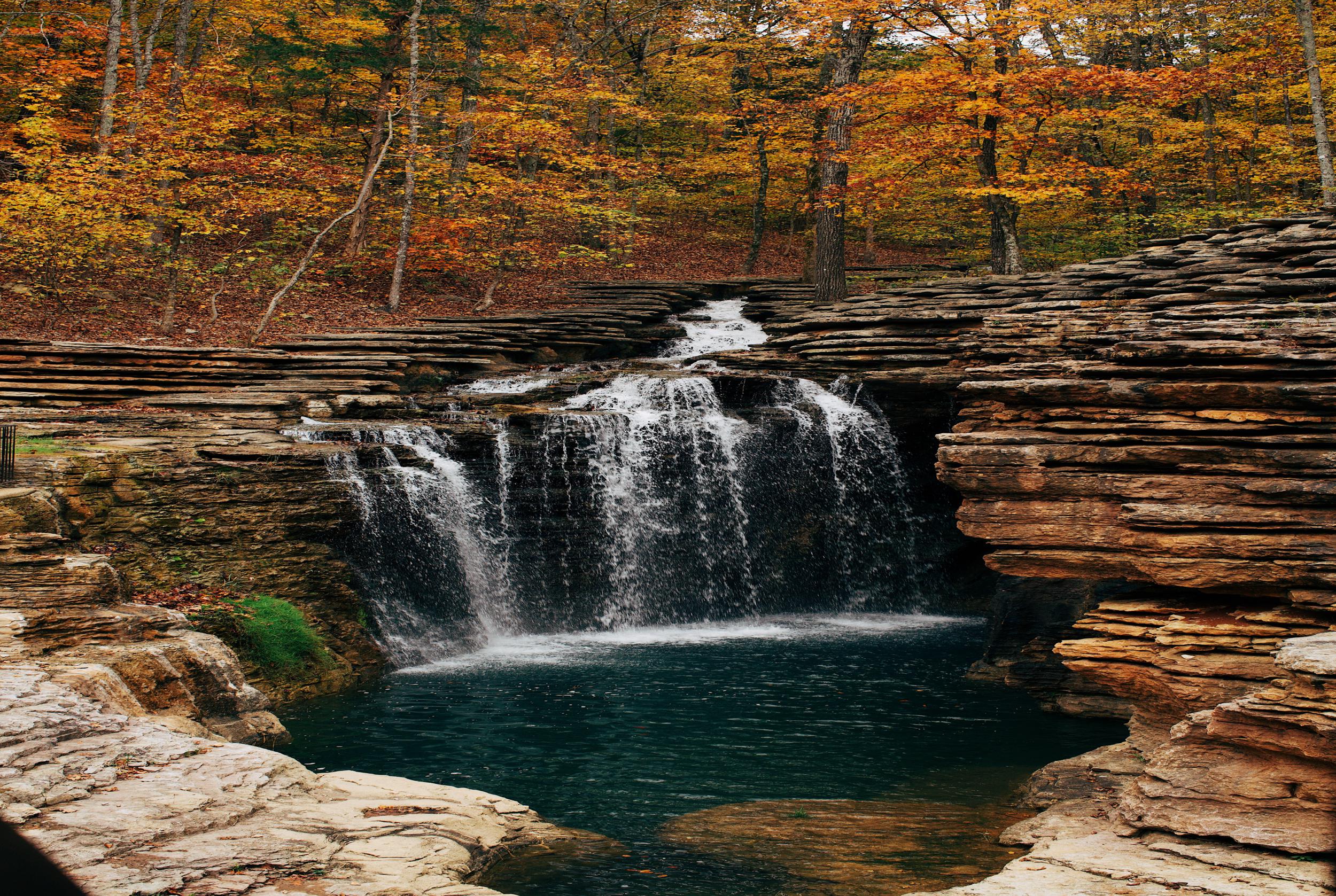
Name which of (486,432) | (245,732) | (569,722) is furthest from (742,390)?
(245,732)

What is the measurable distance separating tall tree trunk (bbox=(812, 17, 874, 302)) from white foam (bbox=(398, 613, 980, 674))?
25.7ft

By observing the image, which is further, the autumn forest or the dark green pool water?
the autumn forest

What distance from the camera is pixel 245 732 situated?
8617mm

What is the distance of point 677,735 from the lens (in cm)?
991

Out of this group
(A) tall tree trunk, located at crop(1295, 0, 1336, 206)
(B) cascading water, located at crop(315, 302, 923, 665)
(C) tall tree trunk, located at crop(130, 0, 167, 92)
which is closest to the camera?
(B) cascading water, located at crop(315, 302, 923, 665)

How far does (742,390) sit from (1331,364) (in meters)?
9.56

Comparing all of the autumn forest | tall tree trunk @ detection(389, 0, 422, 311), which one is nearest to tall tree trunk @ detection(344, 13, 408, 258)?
the autumn forest

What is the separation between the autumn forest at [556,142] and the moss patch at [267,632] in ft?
30.0

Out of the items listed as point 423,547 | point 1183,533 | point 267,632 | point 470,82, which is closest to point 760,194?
point 470,82

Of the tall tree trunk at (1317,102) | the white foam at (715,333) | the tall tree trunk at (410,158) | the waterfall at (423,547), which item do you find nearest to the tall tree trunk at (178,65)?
the tall tree trunk at (410,158)

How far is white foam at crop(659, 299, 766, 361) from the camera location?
21516 mm

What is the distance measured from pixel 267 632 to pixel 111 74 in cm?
1481

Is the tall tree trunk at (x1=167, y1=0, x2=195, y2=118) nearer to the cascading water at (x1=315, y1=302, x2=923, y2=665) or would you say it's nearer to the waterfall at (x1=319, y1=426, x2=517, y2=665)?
the cascading water at (x1=315, y1=302, x2=923, y2=665)

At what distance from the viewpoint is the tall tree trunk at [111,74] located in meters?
19.9
